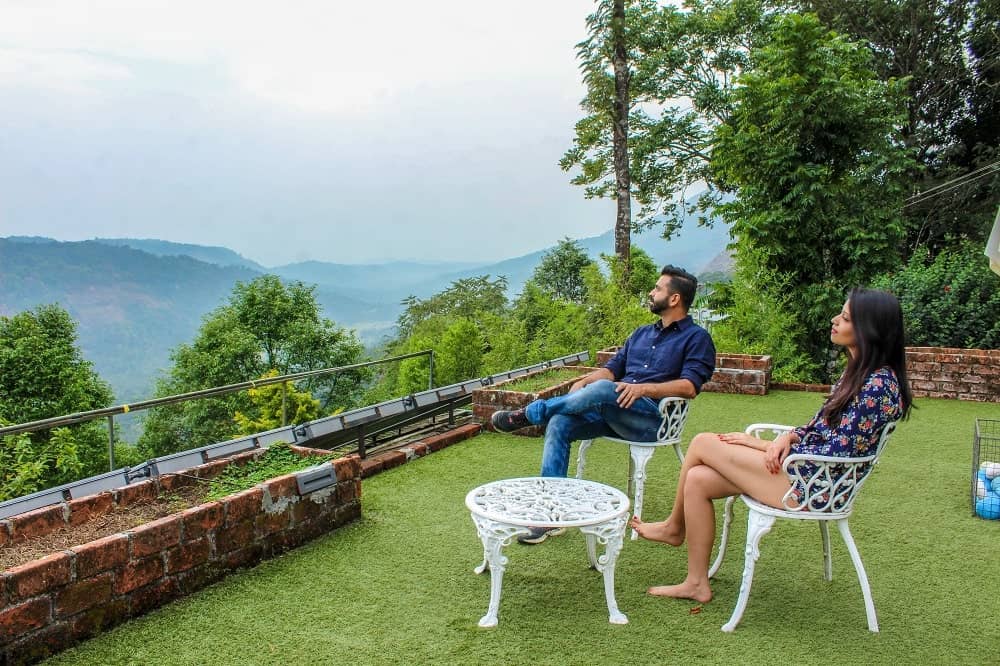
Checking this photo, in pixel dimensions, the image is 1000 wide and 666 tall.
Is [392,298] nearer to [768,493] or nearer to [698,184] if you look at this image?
[698,184]

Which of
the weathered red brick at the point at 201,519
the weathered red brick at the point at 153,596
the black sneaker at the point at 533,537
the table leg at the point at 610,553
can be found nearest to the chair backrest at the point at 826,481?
the table leg at the point at 610,553

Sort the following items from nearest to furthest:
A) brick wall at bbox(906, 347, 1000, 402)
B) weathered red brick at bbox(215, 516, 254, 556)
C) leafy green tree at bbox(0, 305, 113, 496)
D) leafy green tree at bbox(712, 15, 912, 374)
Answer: weathered red brick at bbox(215, 516, 254, 556), brick wall at bbox(906, 347, 1000, 402), leafy green tree at bbox(712, 15, 912, 374), leafy green tree at bbox(0, 305, 113, 496)

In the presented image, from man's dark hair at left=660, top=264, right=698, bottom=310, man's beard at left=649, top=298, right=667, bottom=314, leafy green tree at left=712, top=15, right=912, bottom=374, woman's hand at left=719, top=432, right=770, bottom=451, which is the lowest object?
woman's hand at left=719, top=432, right=770, bottom=451

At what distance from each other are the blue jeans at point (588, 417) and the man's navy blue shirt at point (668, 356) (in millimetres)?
175

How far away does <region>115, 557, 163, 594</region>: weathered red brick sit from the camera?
2.44m

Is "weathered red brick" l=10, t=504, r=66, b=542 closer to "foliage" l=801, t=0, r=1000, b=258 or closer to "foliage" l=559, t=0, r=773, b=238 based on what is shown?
"foliage" l=559, t=0, r=773, b=238

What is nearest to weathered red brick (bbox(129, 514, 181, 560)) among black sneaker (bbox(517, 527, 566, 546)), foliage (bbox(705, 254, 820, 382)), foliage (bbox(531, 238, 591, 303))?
black sneaker (bbox(517, 527, 566, 546))

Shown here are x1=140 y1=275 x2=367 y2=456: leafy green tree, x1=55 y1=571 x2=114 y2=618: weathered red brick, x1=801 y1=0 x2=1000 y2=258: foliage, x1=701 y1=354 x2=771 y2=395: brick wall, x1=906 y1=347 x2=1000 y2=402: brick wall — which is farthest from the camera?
x1=140 y1=275 x2=367 y2=456: leafy green tree

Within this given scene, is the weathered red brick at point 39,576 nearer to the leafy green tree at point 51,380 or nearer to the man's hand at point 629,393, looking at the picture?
the man's hand at point 629,393

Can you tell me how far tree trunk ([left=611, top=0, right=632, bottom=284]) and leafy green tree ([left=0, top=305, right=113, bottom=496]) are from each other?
623 inches

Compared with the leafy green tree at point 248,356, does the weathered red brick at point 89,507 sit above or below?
above

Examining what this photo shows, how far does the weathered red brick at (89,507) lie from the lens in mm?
2834

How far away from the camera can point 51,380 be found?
2428 centimetres

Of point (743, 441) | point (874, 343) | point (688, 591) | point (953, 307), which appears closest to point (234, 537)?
point (688, 591)
